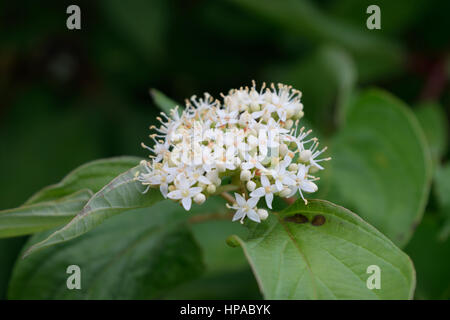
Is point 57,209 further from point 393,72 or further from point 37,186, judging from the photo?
point 393,72

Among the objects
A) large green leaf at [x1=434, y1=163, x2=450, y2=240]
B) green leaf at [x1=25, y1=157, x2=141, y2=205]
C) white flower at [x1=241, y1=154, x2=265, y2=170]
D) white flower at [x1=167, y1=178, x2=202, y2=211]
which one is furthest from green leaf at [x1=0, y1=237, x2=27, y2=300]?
large green leaf at [x1=434, y1=163, x2=450, y2=240]

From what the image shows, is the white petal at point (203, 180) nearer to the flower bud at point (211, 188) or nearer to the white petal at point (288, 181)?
the flower bud at point (211, 188)

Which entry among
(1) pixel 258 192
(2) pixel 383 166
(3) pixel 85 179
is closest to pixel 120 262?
(3) pixel 85 179

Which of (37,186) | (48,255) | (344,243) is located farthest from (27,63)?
(344,243)

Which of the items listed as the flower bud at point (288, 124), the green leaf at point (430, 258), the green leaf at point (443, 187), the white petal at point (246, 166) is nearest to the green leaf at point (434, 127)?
the green leaf at point (443, 187)

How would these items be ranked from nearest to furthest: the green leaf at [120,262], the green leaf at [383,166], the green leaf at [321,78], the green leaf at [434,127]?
1. the green leaf at [120,262]
2. the green leaf at [383,166]
3. the green leaf at [321,78]
4. the green leaf at [434,127]

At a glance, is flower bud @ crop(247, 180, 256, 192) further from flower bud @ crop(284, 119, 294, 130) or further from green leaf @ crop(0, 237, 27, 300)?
green leaf @ crop(0, 237, 27, 300)
